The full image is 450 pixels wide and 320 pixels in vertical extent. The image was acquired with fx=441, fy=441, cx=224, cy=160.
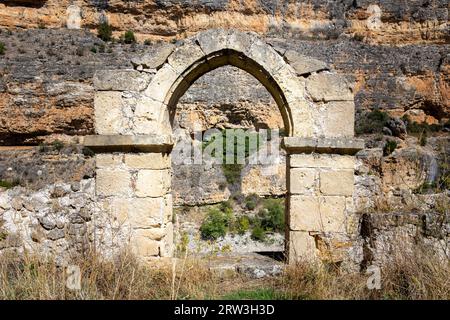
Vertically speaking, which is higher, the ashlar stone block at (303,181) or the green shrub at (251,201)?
the ashlar stone block at (303,181)

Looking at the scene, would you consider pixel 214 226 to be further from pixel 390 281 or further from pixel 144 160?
pixel 390 281

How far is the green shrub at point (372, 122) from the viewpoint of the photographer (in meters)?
17.9

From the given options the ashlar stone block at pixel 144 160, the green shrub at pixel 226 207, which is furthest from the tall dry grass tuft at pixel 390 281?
the green shrub at pixel 226 207

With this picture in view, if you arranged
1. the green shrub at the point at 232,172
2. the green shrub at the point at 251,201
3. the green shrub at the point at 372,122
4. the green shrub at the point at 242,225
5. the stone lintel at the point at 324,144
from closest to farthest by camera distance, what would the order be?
1. the stone lintel at the point at 324,144
2. the green shrub at the point at 242,225
3. the green shrub at the point at 251,201
4. the green shrub at the point at 232,172
5. the green shrub at the point at 372,122

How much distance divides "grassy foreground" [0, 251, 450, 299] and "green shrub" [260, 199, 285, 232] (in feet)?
32.2

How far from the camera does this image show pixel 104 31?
78.5 feet

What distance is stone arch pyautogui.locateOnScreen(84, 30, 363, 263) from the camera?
4.80 metres

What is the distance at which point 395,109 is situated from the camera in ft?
70.1

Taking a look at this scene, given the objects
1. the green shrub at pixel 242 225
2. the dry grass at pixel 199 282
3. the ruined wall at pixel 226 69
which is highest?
the ruined wall at pixel 226 69

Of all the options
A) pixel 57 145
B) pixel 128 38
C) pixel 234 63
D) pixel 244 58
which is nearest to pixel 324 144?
pixel 244 58

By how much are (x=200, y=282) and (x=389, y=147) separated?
13631mm

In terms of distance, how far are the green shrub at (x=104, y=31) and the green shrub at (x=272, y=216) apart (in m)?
13.6

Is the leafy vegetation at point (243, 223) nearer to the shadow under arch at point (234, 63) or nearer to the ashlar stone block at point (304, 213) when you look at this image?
the ashlar stone block at point (304, 213)
